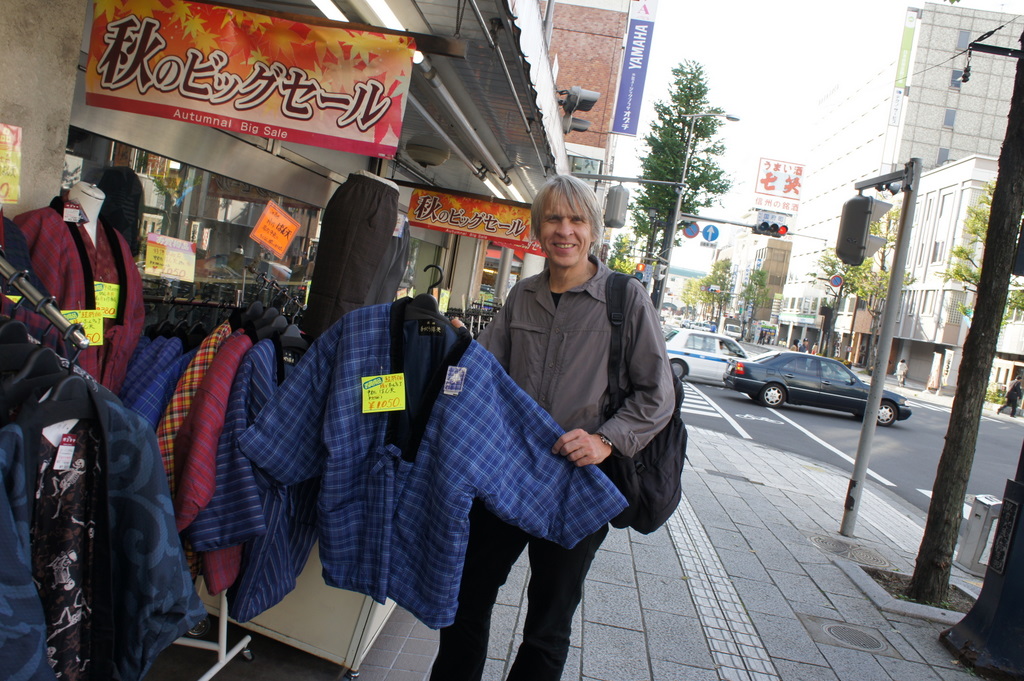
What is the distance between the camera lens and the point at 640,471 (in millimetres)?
2258

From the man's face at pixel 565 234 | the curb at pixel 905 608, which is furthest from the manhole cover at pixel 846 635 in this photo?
the man's face at pixel 565 234

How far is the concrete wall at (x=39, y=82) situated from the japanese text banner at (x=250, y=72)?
0.57 feet

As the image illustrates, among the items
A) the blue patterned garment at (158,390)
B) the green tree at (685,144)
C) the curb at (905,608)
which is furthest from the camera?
the green tree at (685,144)

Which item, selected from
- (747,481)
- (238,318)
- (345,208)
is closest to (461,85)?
(345,208)

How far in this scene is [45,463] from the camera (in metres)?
1.44

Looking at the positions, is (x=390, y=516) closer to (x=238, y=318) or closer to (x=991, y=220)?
(x=238, y=318)

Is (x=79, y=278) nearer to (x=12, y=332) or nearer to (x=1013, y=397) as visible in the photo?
(x=12, y=332)

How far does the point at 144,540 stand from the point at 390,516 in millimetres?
767

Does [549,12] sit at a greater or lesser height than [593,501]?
greater

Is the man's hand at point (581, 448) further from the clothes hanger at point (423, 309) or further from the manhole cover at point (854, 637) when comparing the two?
the manhole cover at point (854, 637)

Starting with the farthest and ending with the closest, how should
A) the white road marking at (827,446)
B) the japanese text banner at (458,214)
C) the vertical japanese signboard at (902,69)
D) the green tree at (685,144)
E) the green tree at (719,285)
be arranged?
the green tree at (719,285), the vertical japanese signboard at (902,69), the green tree at (685,144), the white road marking at (827,446), the japanese text banner at (458,214)

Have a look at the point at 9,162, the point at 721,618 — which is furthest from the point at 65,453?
the point at 721,618

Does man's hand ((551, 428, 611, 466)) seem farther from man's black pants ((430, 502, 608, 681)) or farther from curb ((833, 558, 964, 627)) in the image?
curb ((833, 558, 964, 627))

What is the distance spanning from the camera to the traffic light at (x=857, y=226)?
586cm
